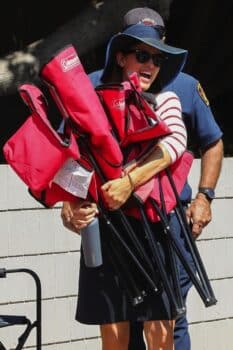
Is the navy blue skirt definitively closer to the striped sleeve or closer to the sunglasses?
the striped sleeve

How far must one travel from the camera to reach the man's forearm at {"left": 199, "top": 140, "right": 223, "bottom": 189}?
4.38m

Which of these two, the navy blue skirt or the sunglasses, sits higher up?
the sunglasses

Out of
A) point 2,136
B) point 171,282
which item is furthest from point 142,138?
point 2,136

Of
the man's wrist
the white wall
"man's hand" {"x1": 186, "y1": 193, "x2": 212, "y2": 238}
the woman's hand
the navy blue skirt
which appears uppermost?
the woman's hand

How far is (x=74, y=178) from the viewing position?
3.85m

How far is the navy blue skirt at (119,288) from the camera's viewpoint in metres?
4.05

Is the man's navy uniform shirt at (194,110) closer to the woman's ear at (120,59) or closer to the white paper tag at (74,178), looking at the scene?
the woman's ear at (120,59)

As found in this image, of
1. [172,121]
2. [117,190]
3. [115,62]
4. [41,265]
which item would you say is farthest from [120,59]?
[41,265]

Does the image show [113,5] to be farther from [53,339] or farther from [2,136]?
[53,339]

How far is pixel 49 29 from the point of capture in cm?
1002

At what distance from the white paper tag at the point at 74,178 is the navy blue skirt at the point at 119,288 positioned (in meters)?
0.23

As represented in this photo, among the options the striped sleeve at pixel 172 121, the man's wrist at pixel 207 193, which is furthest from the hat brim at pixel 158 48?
the man's wrist at pixel 207 193

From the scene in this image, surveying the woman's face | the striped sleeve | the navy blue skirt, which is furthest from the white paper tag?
the woman's face

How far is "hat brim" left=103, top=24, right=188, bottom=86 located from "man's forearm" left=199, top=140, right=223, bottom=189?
1.22 ft
